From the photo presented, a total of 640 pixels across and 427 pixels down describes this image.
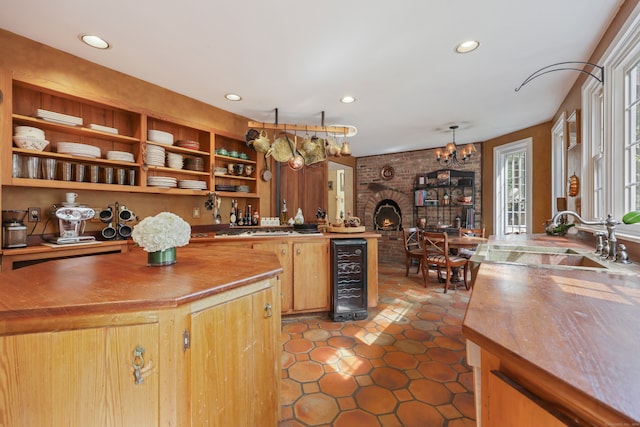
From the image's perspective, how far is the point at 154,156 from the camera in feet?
8.95

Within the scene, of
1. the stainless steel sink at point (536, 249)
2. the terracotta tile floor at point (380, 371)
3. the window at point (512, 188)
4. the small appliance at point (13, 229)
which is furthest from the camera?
the window at point (512, 188)

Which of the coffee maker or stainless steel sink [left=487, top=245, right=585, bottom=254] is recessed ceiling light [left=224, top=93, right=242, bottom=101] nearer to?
the coffee maker

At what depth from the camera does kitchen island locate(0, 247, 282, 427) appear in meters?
0.80


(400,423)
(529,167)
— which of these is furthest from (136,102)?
(529,167)

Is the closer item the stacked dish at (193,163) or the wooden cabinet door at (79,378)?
the wooden cabinet door at (79,378)

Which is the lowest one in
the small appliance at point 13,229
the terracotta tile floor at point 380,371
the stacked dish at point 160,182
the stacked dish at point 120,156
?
the terracotta tile floor at point 380,371

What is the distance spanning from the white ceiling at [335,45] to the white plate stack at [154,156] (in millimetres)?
688

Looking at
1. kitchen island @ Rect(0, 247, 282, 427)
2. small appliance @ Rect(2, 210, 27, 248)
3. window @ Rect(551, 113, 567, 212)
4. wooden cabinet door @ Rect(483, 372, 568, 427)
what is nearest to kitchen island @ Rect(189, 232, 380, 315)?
small appliance @ Rect(2, 210, 27, 248)

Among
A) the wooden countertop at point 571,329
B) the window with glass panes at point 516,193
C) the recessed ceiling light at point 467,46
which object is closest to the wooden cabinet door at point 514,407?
the wooden countertop at point 571,329

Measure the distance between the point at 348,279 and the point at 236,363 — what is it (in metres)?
1.83

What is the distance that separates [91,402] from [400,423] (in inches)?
55.9

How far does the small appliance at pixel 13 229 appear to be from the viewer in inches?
75.6

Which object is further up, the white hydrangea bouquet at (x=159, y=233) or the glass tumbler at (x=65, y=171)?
the glass tumbler at (x=65, y=171)

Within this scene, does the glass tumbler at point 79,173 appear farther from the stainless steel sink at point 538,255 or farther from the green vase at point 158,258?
the stainless steel sink at point 538,255
